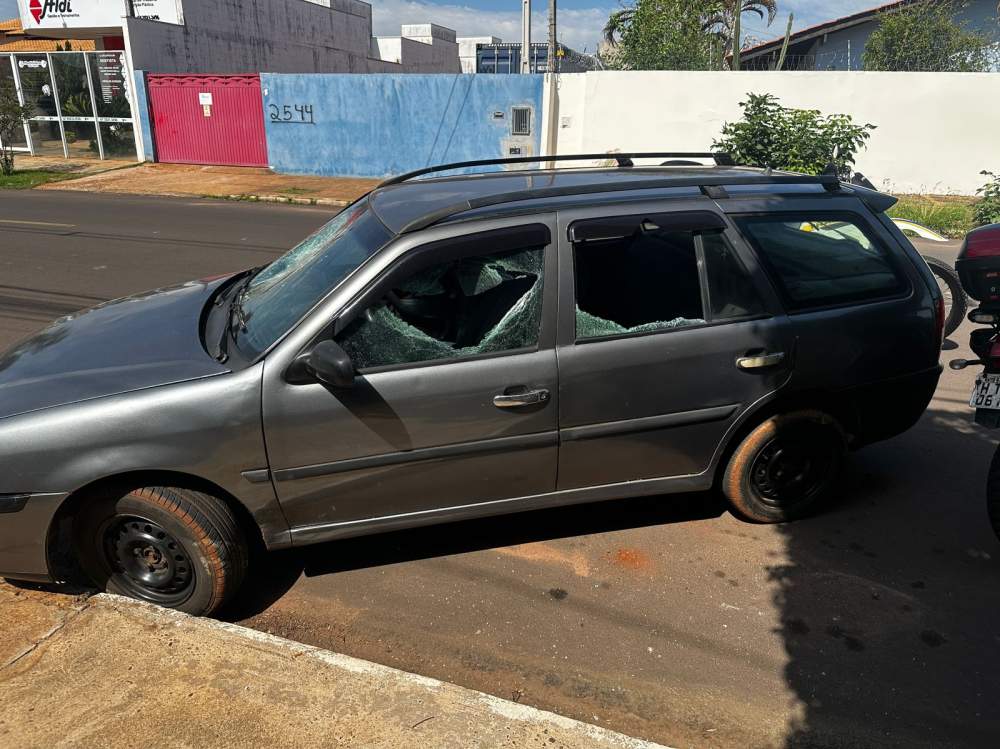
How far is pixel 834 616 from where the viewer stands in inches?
125

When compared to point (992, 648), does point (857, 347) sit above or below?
above

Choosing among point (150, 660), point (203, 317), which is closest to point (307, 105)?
point (203, 317)

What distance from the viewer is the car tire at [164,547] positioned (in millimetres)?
2904

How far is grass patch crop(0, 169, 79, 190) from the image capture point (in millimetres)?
18334

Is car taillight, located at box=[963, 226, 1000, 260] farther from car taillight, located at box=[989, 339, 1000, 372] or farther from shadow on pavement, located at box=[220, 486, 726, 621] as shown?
shadow on pavement, located at box=[220, 486, 726, 621]

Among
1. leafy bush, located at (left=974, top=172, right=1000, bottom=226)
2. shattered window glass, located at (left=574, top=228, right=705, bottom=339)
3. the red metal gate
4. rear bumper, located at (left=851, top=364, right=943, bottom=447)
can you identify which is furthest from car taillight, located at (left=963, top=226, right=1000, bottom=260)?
the red metal gate

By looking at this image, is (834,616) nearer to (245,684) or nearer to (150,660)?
(245,684)

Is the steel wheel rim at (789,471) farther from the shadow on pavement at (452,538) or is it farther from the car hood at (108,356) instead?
the car hood at (108,356)

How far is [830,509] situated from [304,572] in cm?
281

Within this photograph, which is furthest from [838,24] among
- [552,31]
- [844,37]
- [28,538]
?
[28,538]

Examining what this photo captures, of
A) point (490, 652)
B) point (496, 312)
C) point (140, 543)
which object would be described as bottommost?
point (490, 652)

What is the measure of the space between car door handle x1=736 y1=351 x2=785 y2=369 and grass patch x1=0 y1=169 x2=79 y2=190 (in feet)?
65.7

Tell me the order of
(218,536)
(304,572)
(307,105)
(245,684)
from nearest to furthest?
(245,684) → (218,536) → (304,572) → (307,105)

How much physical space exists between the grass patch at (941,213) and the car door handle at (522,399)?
11.3 meters
